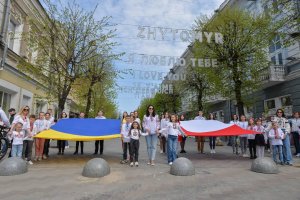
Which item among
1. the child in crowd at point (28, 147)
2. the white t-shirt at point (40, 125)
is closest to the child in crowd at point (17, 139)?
the child in crowd at point (28, 147)

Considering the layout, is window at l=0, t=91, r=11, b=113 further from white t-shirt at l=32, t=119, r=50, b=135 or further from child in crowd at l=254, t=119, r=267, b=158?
child in crowd at l=254, t=119, r=267, b=158

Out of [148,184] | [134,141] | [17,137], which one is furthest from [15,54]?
[148,184]

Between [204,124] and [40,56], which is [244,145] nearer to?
[204,124]

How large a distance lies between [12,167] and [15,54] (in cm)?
1142

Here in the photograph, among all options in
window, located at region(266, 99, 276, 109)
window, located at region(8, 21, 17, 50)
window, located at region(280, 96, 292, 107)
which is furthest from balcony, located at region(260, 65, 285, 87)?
window, located at region(8, 21, 17, 50)

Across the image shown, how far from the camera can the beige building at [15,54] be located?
15096 mm

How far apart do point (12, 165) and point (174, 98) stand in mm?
31122

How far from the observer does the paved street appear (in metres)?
5.04

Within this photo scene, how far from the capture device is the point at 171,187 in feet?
18.7

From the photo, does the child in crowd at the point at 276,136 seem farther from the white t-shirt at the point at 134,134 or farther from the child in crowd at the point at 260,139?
the white t-shirt at the point at 134,134

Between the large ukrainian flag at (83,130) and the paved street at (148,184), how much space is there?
1.18 metres

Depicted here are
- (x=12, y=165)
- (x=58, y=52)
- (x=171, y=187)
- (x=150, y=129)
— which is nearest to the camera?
(x=171, y=187)

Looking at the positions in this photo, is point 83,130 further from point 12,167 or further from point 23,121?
point 12,167

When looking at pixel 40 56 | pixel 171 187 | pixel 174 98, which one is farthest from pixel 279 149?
pixel 174 98
